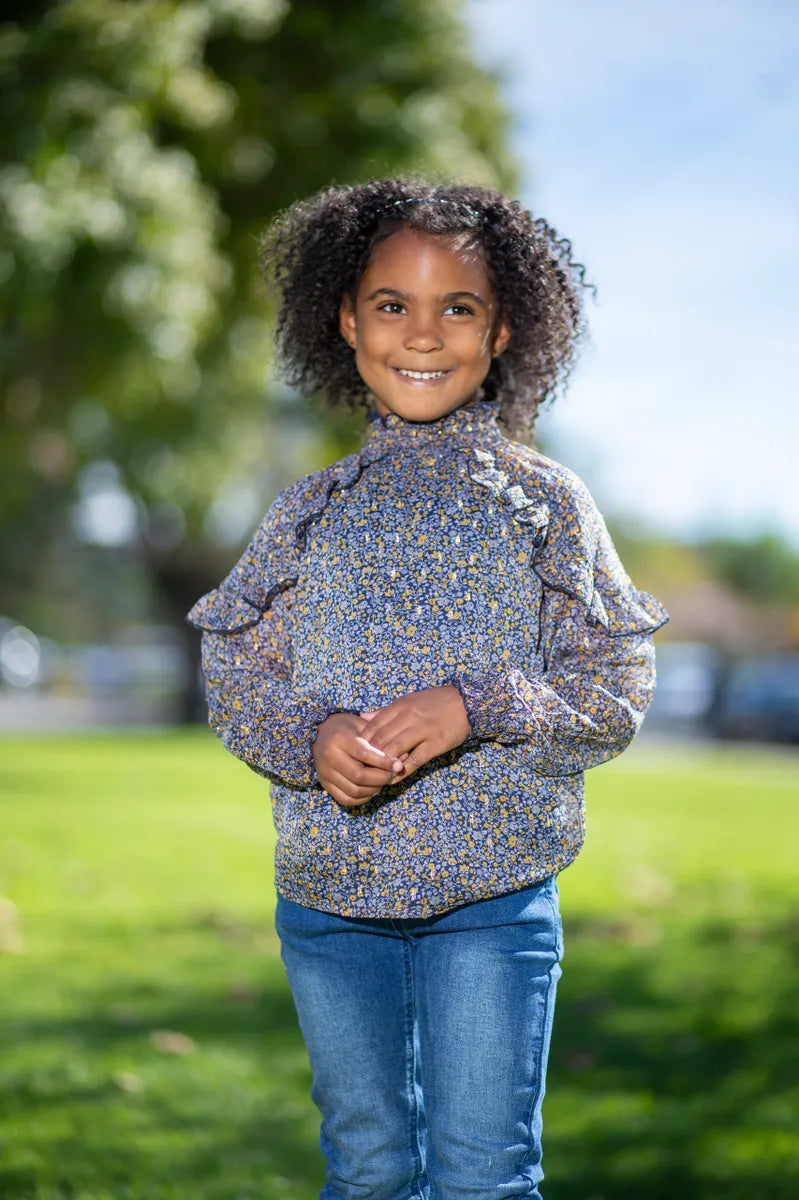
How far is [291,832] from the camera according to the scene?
2.03m

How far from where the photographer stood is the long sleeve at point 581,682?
189 centimetres

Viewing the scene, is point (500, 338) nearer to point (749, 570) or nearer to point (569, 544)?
point (569, 544)

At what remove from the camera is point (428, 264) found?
210 centimetres

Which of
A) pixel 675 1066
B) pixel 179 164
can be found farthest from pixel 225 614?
pixel 179 164

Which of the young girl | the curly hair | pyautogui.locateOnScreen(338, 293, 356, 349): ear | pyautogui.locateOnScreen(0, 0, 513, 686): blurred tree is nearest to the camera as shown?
the young girl

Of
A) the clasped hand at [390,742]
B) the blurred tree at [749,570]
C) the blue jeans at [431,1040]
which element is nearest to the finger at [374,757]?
the clasped hand at [390,742]

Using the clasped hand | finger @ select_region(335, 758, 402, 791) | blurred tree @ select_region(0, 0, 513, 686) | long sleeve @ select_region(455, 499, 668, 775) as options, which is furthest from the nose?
blurred tree @ select_region(0, 0, 513, 686)

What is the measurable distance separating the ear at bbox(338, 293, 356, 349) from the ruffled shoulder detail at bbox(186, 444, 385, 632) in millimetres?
280

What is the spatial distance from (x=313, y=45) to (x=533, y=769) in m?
7.53

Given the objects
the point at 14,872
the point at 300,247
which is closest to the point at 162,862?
the point at 14,872

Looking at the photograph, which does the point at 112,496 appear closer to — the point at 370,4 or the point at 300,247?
the point at 370,4

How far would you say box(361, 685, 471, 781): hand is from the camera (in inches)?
72.1

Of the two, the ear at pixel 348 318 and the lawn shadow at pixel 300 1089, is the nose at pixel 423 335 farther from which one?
the lawn shadow at pixel 300 1089

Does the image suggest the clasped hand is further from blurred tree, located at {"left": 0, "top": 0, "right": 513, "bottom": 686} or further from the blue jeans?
blurred tree, located at {"left": 0, "top": 0, "right": 513, "bottom": 686}
